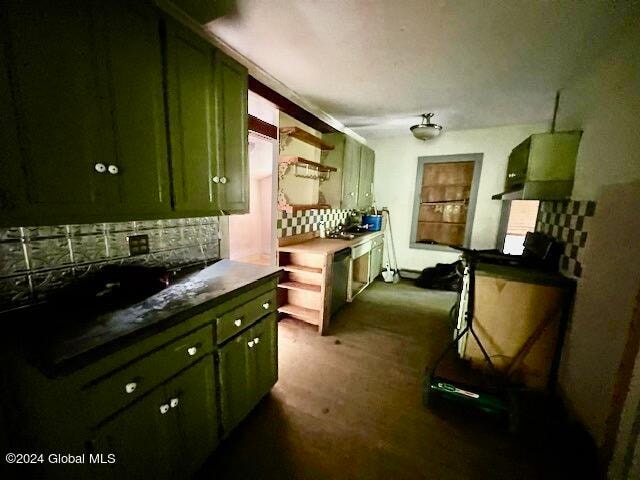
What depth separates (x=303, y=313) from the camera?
2592mm

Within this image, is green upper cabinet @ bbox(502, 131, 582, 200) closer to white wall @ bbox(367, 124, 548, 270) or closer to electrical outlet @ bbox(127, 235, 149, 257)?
white wall @ bbox(367, 124, 548, 270)

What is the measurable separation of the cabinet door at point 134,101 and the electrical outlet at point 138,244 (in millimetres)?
346

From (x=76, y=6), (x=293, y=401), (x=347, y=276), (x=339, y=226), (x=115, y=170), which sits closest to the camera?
(x=76, y=6)

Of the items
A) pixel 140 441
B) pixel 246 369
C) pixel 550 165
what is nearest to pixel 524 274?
pixel 550 165

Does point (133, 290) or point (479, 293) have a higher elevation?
point (133, 290)

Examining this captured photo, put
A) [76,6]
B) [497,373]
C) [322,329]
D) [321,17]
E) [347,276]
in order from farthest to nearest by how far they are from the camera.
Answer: [347,276] < [322,329] < [497,373] < [321,17] < [76,6]

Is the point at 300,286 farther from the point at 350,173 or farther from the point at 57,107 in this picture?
the point at 57,107

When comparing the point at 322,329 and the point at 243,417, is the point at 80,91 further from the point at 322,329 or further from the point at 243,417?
the point at 322,329

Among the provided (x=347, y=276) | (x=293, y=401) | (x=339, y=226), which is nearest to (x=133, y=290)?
(x=293, y=401)

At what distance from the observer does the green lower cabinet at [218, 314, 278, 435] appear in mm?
1280

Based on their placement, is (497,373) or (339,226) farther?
(339,226)

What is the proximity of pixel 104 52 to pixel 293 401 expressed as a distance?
6.97 feet

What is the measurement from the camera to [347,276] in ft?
9.87

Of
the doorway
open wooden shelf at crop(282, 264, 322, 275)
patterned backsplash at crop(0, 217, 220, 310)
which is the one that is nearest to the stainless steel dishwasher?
open wooden shelf at crop(282, 264, 322, 275)
